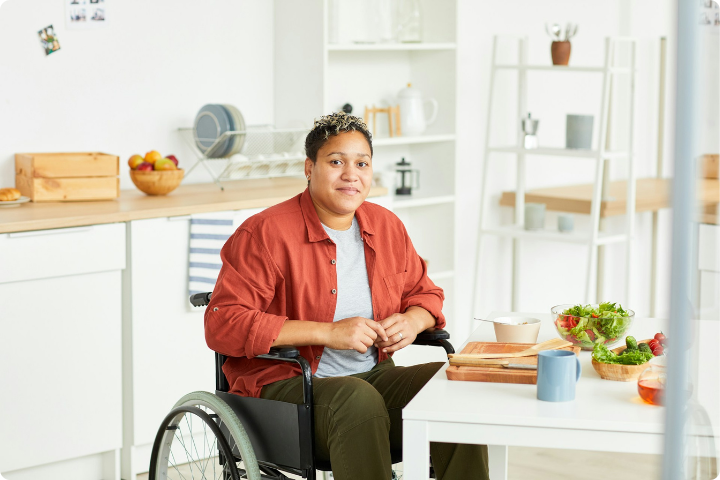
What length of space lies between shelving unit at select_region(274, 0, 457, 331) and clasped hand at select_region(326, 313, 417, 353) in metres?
1.58

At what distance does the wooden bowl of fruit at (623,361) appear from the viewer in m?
1.56

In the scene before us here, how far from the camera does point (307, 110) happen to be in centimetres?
346

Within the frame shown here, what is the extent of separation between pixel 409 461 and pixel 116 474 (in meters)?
1.69

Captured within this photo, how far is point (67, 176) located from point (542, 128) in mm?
2510

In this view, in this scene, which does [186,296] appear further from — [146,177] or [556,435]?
[556,435]

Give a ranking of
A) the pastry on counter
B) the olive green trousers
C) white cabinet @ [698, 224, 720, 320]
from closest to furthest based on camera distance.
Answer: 1. white cabinet @ [698, 224, 720, 320]
2. the olive green trousers
3. the pastry on counter

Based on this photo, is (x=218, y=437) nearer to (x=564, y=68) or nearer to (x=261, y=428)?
(x=261, y=428)

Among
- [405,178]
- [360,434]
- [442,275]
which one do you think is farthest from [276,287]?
[405,178]

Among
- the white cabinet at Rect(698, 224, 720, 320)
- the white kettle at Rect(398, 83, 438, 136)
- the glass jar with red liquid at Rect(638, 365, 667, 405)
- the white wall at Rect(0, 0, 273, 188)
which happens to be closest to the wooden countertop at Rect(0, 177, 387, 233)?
the white wall at Rect(0, 0, 273, 188)

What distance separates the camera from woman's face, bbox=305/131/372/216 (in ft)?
6.45

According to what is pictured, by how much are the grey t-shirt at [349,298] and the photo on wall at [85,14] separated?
1571 millimetres

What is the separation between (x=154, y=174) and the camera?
2992 millimetres

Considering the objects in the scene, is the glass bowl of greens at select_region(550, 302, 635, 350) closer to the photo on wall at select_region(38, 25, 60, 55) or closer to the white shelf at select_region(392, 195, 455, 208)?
the white shelf at select_region(392, 195, 455, 208)

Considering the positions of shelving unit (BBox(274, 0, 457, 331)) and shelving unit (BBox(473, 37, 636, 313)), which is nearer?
shelving unit (BBox(274, 0, 457, 331))
